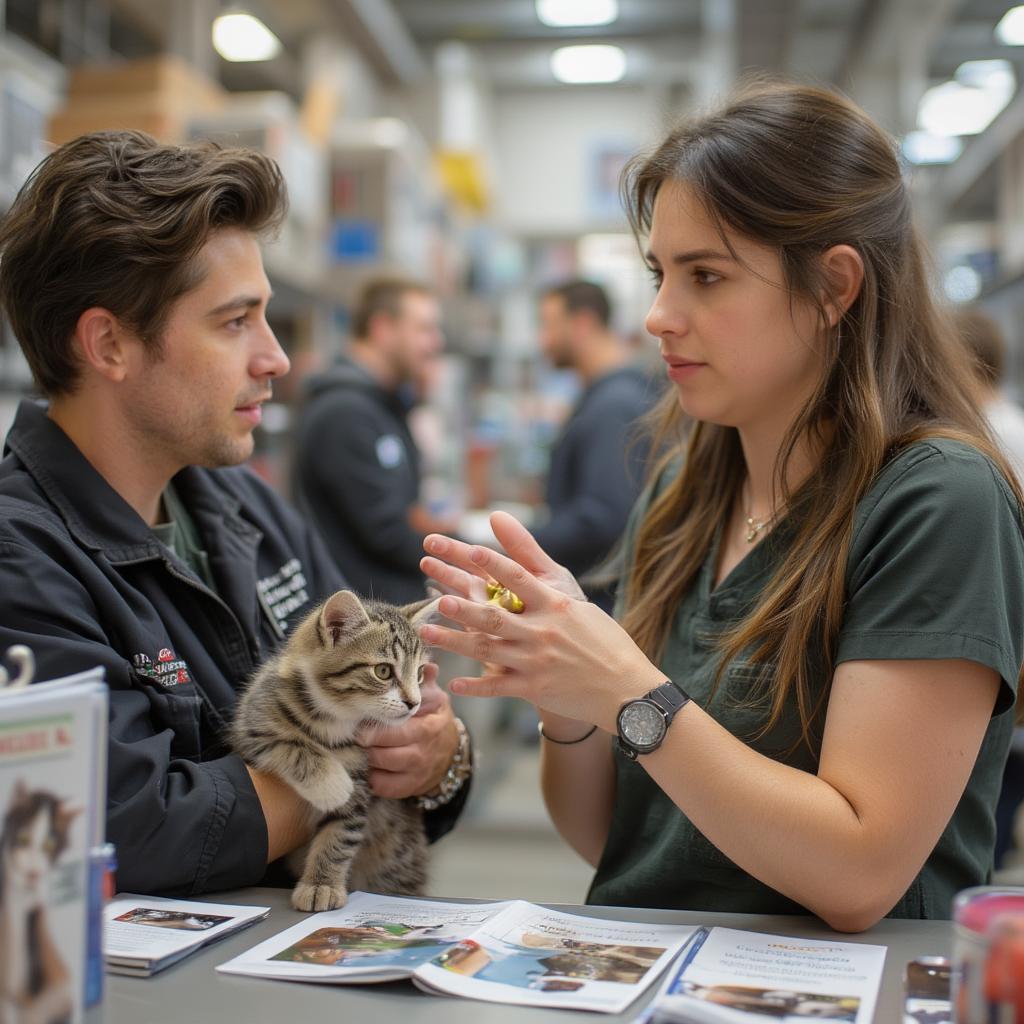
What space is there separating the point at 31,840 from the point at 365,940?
1.54 ft

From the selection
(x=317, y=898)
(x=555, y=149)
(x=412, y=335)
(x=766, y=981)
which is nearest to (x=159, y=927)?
(x=317, y=898)

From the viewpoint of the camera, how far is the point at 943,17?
664cm

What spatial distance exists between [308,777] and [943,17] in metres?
6.87

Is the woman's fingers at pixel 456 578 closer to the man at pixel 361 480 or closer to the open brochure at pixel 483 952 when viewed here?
the open brochure at pixel 483 952

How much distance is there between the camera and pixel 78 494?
1.49 meters

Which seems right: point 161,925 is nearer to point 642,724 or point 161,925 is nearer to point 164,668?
point 164,668

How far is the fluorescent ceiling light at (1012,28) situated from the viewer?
19.5ft

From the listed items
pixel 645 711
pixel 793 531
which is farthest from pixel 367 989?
pixel 793 531

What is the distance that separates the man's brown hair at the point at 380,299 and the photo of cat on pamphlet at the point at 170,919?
343cm

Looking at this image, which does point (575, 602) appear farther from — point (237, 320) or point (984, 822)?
point (237, 320)

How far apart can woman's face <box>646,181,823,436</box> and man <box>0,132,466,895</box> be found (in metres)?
0.61

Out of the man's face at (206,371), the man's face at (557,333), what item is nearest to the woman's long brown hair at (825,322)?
the man's face at (206,371)

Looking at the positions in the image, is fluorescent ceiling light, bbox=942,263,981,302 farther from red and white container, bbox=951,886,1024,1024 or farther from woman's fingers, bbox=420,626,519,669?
red and white container, bbox=951,886,1024,1024

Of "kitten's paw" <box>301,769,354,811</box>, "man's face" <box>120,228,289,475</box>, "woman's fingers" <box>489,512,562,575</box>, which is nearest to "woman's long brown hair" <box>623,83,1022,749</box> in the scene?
"woman's fingers" <box>489,512,562,575</box>
